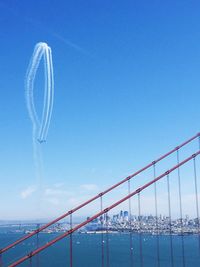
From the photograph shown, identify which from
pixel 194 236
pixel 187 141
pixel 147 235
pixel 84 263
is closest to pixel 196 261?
pixel 84 263

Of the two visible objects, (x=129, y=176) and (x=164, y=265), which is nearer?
(x=129, y=176)

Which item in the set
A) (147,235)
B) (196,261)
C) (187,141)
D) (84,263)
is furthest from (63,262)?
(147,235)

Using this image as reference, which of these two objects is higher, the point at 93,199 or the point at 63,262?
the point at 93,199

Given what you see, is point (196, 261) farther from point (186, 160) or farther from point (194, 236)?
point (194, 236)

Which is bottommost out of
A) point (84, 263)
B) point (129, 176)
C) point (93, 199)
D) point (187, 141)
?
point (84, 263)

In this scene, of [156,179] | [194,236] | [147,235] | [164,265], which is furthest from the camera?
[147,235]

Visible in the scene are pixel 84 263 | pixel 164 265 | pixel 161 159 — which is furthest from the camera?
pixel 84 263

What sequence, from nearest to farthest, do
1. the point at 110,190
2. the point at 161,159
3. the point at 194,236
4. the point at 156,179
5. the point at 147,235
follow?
the point at 156,179 < the point at 110,190 < the point at 161,159 < the point at 194,236 < the point at 147,235

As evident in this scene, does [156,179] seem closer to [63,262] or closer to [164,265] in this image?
[164,265]

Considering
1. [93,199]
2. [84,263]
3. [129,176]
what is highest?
[129,176]
